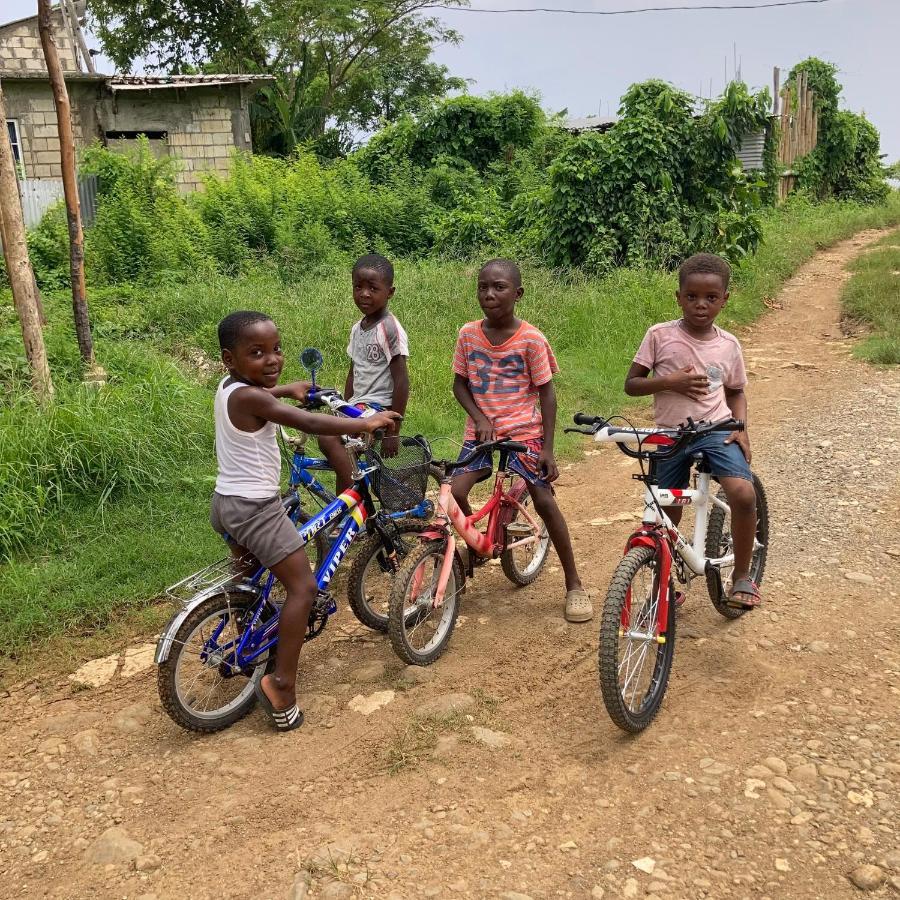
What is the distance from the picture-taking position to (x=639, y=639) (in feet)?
10.1

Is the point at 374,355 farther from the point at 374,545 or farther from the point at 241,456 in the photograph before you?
the point at 241,456

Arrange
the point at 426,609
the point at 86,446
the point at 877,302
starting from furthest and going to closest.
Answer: the point at 877,302, the point at 86,446, the point at 426,609

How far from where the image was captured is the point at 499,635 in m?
3.93

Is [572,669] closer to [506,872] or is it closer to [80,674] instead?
[506,872]

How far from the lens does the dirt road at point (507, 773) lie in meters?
2.48

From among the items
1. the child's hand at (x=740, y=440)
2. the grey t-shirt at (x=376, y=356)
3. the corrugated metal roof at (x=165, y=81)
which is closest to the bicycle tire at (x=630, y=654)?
the child's hand at (x=740, y=440)

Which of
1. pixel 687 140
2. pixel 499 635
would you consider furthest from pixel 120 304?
pixel 687 140

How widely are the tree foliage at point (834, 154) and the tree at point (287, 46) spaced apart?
1058 centimetres

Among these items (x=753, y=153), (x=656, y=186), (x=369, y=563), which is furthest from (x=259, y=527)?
(x=753, y=153)

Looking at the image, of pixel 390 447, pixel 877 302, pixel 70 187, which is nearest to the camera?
pixel 390 447

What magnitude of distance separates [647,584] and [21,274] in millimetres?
4608

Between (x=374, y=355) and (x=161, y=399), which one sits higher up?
(x=374, y=355)

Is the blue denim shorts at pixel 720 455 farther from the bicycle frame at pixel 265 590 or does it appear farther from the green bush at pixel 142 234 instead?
the green bush at pixel 142 234

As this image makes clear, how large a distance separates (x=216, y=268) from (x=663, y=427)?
8.87 m
